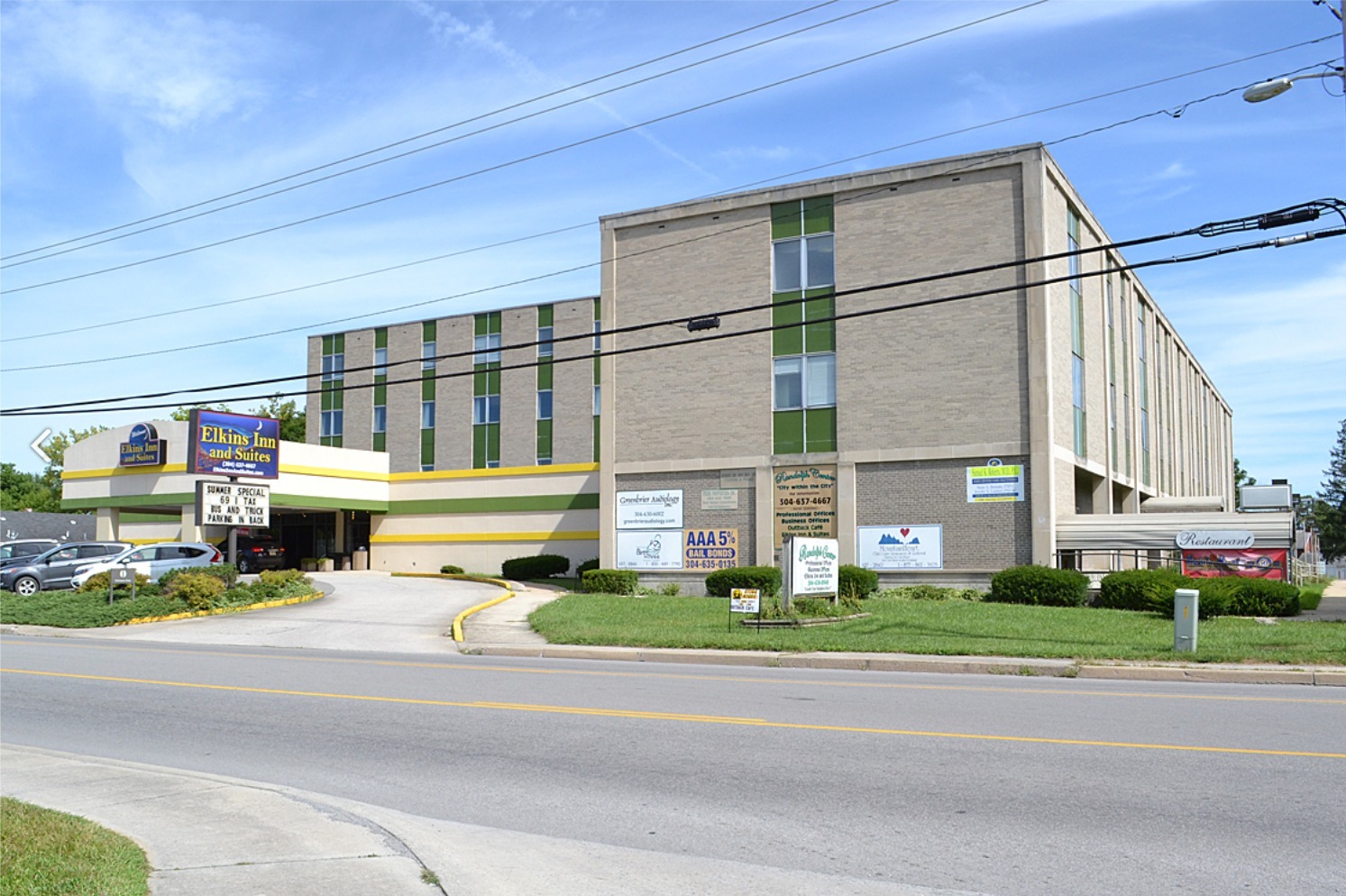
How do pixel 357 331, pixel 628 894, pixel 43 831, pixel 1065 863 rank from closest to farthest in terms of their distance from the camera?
pixel 628 894
pixel 1065 863
pixel 43 831
pixel 357 331

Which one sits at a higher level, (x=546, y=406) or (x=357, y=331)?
(x=357, y=331)

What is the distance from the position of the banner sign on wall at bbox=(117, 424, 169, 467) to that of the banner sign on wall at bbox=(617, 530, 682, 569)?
2003 cm

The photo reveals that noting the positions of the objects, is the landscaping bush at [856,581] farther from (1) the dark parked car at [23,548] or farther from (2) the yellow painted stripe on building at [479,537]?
(1) the dark parked car at [23,548]

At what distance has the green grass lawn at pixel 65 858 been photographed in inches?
230

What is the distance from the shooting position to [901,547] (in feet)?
102

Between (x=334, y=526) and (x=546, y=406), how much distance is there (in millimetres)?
10944

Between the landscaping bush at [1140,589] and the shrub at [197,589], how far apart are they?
2167 centimetres

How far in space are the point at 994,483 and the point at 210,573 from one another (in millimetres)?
20469

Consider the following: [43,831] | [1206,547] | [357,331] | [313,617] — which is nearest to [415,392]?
[357,331]

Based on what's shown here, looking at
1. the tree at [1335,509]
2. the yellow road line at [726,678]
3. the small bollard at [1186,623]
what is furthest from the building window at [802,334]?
the tree at [1335,509]

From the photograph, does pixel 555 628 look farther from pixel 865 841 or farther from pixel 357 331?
pixel 357 331

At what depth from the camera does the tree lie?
11225cm

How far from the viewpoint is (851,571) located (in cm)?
2917

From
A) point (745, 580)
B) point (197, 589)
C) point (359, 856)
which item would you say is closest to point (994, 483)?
point (745, 580)
